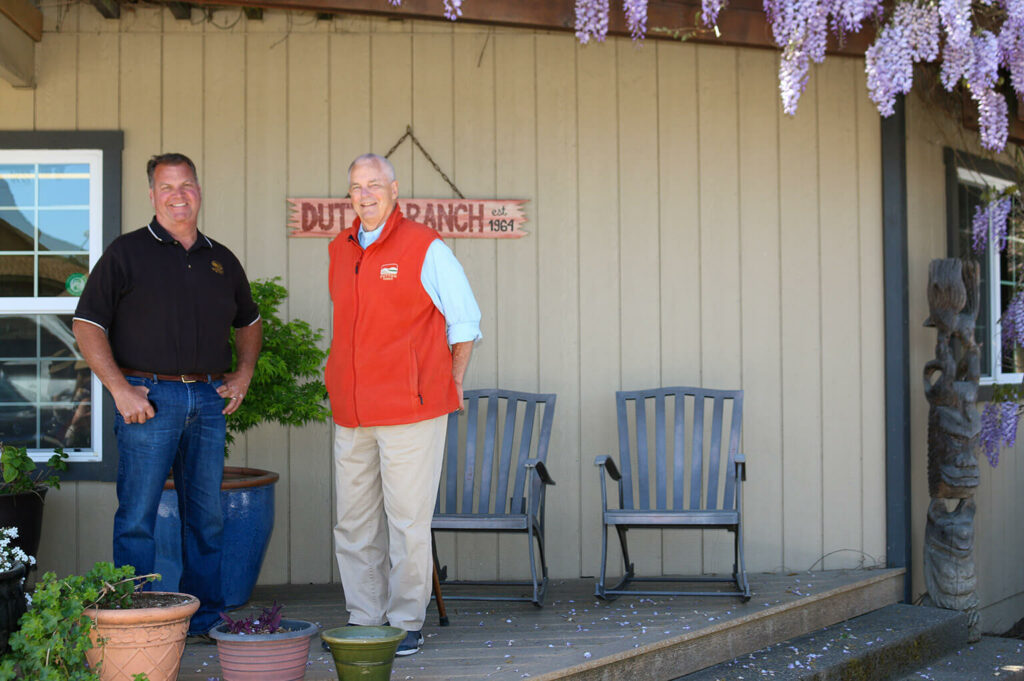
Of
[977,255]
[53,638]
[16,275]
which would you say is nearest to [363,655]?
[53,638]

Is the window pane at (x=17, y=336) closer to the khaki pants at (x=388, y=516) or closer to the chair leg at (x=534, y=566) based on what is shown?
the khaki pants at (x=388, y=516)

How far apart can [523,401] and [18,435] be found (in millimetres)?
2159

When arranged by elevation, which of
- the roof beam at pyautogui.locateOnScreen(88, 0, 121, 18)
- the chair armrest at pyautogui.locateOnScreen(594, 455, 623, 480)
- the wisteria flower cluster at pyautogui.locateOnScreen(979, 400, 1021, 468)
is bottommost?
the chair armrest at pyautogui.locateOnScreen(594, 455, 623, 480)

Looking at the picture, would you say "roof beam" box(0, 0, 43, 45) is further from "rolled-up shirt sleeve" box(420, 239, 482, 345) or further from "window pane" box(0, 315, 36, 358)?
"rolled-up shirt sleeve" box(420, 239, 482, 345)

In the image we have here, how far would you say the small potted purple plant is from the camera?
2.69 meters

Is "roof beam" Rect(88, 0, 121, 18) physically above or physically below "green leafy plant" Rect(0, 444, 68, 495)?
above

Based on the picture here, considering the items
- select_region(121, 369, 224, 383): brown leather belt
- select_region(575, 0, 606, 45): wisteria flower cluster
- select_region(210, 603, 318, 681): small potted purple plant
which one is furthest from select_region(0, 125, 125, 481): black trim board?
select_region(575, 0, 606, 45): wisteria flower cluster

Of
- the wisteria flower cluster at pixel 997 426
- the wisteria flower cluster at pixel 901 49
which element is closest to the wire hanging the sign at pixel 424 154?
the wisteria flower cluster at pixel 901 49

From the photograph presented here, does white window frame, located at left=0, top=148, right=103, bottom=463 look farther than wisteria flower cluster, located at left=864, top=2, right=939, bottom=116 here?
Yes

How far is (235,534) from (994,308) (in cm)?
418

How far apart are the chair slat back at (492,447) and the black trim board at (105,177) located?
55.7 inches

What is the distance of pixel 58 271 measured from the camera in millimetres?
4379

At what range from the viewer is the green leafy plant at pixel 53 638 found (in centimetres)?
237

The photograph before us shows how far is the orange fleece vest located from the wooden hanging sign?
1.37 meters
